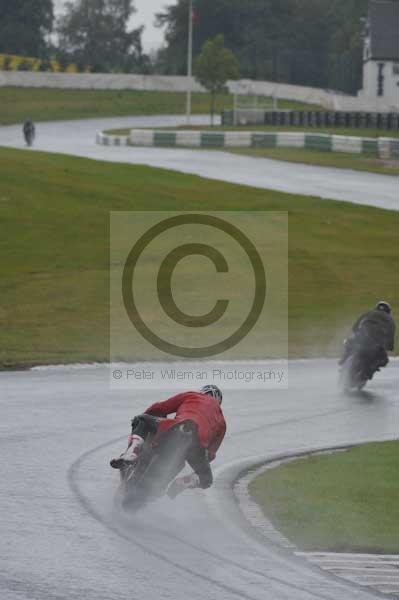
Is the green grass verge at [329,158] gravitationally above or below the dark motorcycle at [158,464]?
above

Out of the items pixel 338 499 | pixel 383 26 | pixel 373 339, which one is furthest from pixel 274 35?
pixel 338 499

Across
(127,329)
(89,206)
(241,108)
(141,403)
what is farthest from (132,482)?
(241,108)

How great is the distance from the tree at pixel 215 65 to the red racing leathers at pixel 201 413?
79.2 meters

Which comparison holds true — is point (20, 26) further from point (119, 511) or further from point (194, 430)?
point (194, 430)

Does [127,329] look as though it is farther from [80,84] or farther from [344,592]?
[80,84]

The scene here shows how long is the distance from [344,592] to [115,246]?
26.7 m

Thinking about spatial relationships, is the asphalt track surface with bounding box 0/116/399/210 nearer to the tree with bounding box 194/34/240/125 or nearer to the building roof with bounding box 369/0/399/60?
the tree with bounding box 194/34/240/125

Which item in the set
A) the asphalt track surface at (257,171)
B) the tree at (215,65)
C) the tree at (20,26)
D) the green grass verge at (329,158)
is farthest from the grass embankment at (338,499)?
the tree at (20,26)

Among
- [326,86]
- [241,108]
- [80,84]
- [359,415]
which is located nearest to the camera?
[359,415]

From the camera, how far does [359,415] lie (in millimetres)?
18094

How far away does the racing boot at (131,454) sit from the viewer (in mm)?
11320

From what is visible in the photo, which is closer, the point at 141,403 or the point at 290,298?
the point at 141,403

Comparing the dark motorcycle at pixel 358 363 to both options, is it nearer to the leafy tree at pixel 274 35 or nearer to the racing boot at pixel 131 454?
the racing boot at pixel 131 454

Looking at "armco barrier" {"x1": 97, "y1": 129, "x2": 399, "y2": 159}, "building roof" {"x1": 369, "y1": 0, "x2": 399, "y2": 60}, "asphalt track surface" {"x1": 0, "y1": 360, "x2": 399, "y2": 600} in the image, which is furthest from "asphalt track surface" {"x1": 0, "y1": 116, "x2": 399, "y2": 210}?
"building roof" {"x1": 369, "y1": 0, "x2": 399, "y2": 60}
